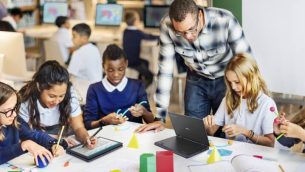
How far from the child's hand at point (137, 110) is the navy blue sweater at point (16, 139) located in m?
0.59

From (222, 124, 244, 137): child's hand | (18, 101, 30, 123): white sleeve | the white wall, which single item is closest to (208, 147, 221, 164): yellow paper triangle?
(222, 124, 244, 137): child's hand

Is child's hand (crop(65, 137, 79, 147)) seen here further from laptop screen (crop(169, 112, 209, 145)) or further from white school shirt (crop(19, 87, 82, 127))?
laptop screen (crop(169, 112, 209, 145))

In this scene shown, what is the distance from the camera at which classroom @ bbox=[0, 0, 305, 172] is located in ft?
5.71

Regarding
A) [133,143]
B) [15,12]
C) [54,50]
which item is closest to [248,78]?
[133,143]

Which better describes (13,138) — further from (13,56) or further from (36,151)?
(13,56)

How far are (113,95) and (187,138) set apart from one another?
29.4 inches

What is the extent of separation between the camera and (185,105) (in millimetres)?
2607

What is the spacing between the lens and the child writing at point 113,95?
8.21ft

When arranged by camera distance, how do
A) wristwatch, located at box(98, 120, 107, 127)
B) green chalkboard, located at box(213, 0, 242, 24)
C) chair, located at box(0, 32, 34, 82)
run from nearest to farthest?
wristwatch, located at box(98, 120, 107, 127), green chalkboard, located at box(213, 0, 242, 24), chair, located at box(0, 32, 34, 82)

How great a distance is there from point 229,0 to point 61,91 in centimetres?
154

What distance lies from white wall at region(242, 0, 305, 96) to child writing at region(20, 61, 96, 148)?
4.57ft

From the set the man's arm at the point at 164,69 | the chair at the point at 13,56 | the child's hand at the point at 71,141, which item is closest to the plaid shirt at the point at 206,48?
the man's arm at the point at 164,69

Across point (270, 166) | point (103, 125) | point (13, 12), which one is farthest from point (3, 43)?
point (13, 12)

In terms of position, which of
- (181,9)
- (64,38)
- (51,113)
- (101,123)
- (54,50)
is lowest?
(101,123)
